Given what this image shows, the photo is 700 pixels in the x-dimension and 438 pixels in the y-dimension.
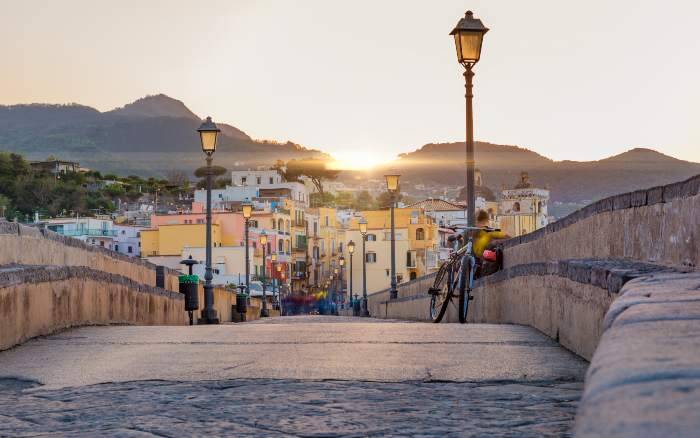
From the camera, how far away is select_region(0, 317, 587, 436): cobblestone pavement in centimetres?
439

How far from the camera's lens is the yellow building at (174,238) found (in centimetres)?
9525

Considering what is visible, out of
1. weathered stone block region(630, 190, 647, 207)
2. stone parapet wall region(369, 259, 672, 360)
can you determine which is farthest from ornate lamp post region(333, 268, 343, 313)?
weathered stone block region(630, 190, 647, 207)

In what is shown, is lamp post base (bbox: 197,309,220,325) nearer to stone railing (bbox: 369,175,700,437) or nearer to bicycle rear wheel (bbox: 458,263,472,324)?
stone railing (bbox: 369,175,700,437)

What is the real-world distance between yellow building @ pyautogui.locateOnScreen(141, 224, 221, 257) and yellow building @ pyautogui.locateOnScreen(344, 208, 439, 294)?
20.5 metres

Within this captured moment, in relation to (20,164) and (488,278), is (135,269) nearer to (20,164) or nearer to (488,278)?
(488,278)

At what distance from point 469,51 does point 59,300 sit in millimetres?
8646

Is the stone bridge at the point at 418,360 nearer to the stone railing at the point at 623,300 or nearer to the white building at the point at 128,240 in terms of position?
the stone railing at the point at 623,300

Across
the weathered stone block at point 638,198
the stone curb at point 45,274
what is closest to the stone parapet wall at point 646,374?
the weathered stone block at point 638,198

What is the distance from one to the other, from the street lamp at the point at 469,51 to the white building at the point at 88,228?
315ft

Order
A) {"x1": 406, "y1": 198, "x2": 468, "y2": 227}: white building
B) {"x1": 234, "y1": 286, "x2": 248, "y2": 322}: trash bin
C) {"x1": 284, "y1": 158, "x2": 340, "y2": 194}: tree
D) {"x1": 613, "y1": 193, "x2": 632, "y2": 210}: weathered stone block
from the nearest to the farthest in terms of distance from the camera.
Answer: {"x1": 613, "y1": 193, "x2": 632, "y2": 210}: weathered stone block < {"x1": 234, "y1": 286, "x2": 248, "y2": 322}: trash bin < {"x1": 406, "y1": 198, "x2": 468, "y2": 227}: white building < {"x1": 284, "y1": 158, "x2": 340, "y2": 194}: tree

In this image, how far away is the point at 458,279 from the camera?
Result: 47.4 feet

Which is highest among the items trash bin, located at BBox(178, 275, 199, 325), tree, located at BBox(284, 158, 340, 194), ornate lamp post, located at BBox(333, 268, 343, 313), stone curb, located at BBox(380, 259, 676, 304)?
tree, located at BBox(284, 158, 340, 194)

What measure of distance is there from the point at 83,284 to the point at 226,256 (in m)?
81.9

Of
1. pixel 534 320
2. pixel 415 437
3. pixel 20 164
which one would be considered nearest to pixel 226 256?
pixel 20 164
